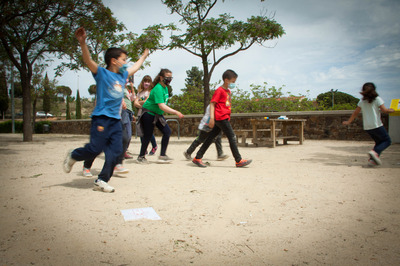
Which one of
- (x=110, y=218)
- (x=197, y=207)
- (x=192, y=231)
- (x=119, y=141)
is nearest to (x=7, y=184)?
(x=119, y=141)

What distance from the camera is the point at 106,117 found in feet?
11.4

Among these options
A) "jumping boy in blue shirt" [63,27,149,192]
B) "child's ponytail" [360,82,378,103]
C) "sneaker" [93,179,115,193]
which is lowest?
"sneaker" [93,179,115,193]

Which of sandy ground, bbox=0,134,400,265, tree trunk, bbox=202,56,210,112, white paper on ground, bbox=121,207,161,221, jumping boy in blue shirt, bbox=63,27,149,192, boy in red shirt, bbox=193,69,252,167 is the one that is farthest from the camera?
tree trunk, bbox=202,56,210,112

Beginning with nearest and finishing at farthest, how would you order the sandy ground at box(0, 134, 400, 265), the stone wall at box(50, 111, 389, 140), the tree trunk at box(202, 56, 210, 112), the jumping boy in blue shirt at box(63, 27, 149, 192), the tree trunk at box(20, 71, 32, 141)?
the sandy ground at box(0, 134, 400, 265)
the jumping boy in blue shirt at box(63, 27, 149, 192)
the tree trunk at box(202, 56, 210, 112)
the stone wall at box(50, 111, 389, 140)
the tree trunk at box(20, 71, 32, 141)

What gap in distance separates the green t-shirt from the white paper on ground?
2833mm

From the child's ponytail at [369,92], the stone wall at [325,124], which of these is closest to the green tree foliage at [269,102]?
the stone wall at [325,124]

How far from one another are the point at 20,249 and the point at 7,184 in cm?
248

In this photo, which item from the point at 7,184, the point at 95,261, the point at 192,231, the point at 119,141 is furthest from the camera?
the point at 7,184

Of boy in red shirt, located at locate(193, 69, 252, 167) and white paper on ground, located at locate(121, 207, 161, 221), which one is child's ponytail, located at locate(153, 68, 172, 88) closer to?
boy in red shirt, located at locate(193, 69, 252, 167)

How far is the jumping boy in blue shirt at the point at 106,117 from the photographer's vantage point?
3.45 metres

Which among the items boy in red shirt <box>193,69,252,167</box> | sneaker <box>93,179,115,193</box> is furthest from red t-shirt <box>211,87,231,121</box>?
sneaker <box>93,179,115,193</box>

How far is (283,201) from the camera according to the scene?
10.5 ft

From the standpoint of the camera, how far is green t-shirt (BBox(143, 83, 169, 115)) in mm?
5406

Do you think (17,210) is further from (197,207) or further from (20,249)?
(197,207)
